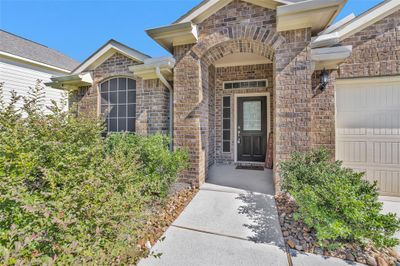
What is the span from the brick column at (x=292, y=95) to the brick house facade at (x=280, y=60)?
0.02 m

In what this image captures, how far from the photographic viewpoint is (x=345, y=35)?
4.20 meters

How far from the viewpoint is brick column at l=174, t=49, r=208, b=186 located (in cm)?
449

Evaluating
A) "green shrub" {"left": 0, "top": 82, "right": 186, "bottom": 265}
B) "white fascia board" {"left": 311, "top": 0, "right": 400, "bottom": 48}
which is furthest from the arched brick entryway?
"green shrub" {"left": 0, "top": 82, "right": 186, "bottom": 265}

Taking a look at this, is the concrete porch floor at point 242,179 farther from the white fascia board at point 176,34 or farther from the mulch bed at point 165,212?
the white fascia board at point 176,34

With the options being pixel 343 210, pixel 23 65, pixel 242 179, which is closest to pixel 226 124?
pixel 242 179

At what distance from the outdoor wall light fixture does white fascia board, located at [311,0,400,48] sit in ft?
2.07

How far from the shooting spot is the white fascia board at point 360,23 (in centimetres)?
377

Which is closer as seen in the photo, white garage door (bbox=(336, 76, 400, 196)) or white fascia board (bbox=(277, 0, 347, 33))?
white fascia board (bbox=(277, 0, 347, 33))

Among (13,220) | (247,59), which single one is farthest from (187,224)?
(247,59)

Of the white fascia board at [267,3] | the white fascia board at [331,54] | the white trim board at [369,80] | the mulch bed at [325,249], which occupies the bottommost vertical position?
the mulch bed at [325,249]

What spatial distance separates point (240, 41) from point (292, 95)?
1690mm

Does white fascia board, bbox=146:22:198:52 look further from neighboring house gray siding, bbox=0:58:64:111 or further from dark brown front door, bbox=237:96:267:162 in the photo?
neighboring house gray siding, bbox=0:58:64:111

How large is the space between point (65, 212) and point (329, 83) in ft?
17.2

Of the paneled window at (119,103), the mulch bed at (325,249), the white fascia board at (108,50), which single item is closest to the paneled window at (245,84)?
the white fascia board at (108,50)
